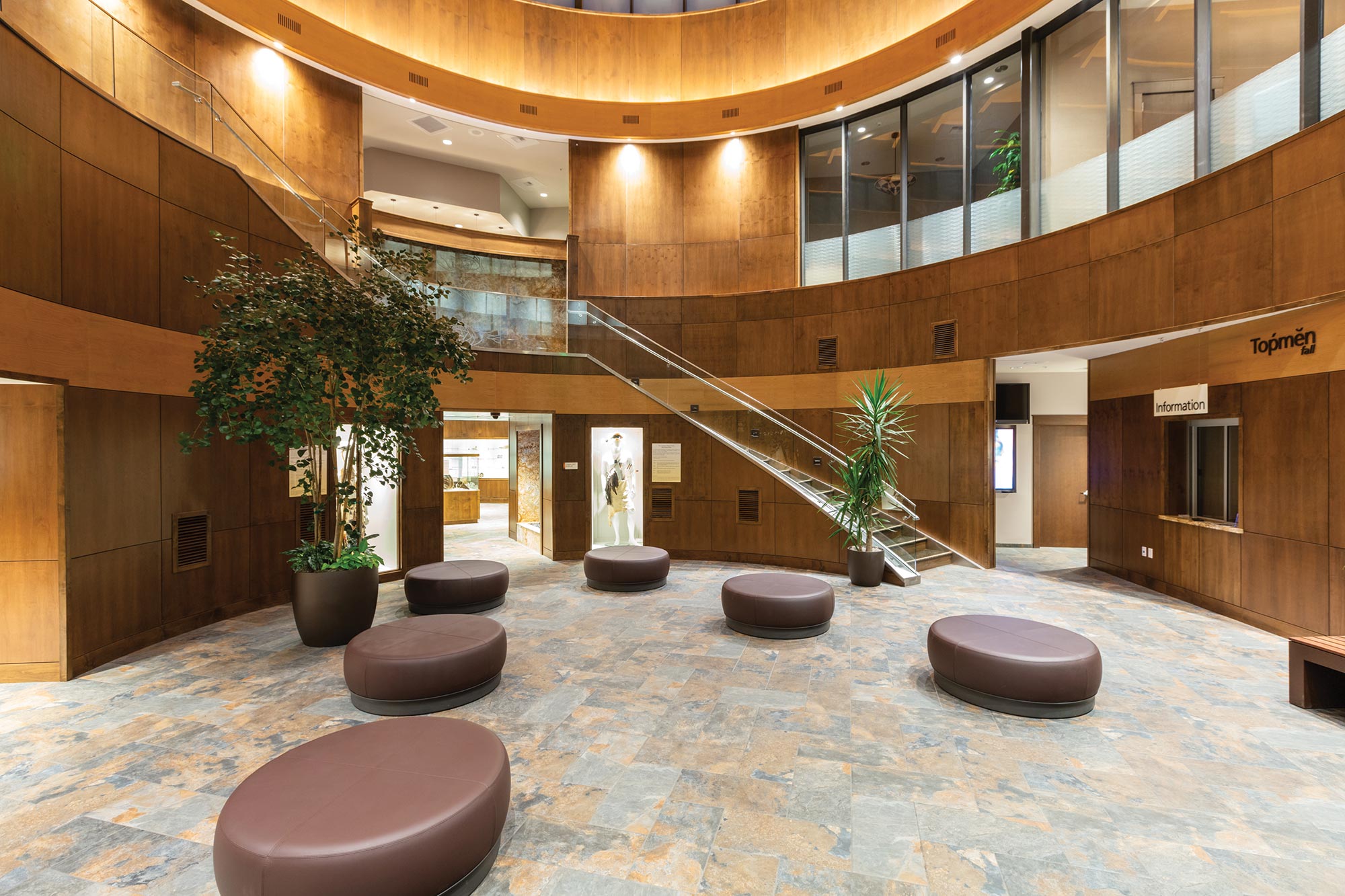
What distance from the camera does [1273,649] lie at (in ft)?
18.9

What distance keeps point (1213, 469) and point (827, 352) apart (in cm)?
553

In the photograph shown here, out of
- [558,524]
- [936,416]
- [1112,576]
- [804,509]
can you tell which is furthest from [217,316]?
[1112,576]

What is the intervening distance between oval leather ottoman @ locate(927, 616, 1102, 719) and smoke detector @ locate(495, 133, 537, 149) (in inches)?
470

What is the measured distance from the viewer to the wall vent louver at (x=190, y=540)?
6391mm

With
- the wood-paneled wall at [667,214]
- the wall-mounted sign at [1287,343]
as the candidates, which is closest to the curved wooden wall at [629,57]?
the wood-paneled wall at [667,214]

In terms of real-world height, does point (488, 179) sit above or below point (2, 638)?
above

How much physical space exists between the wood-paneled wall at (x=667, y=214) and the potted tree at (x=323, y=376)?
587 centimetres

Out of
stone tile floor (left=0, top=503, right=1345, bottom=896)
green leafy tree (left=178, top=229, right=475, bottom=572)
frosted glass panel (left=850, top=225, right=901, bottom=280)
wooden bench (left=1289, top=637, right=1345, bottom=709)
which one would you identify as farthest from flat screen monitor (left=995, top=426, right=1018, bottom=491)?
green leafy tree (left=178, top=229, right=475, bottom=572)

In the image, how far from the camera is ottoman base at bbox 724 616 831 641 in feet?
20.4

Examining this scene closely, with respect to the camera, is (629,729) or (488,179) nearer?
(629,729)

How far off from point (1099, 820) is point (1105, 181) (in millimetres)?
8302

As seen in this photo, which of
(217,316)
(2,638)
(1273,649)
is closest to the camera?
(2,638)

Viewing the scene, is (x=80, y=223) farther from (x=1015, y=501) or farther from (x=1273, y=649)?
(x=1015, y=501)

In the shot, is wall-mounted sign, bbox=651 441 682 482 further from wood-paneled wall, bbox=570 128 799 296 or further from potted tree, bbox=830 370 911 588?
wood-paneled wall, bbox=570 128 799 296
